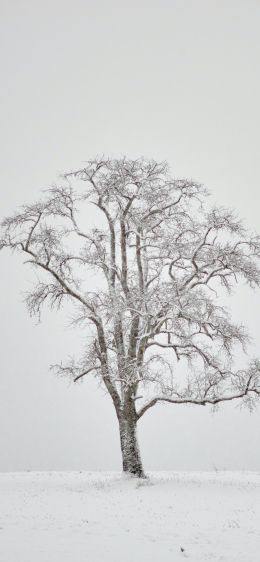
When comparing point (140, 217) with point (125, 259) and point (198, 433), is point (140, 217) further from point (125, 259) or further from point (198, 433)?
point (198, 433)

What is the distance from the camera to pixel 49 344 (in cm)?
14912

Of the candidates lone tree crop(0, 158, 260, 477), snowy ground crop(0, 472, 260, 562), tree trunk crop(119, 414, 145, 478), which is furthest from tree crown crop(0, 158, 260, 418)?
snowy ground crop(0, 472, 260, 562)

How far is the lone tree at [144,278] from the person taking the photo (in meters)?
20.4

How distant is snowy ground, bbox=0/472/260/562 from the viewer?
9.65m

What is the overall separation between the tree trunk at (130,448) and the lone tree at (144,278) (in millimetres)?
39

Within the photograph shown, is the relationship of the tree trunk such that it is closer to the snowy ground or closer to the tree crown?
the tree crown

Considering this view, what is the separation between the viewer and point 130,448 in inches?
831

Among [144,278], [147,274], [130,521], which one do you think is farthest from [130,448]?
[130,521]

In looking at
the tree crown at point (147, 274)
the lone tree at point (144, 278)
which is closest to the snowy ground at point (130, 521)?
the lone tree at point (144, 278)

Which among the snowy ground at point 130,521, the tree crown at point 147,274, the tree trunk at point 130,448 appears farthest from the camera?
the tree trunk at point 130,448

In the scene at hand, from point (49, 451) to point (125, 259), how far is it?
44.4 meters

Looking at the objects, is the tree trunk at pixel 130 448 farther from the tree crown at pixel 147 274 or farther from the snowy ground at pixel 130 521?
the snowy ground at pixel 130 521

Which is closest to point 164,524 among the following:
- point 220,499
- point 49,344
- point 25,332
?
point 220,499

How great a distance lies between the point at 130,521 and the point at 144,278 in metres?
13.1
